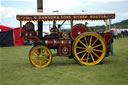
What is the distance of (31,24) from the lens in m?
7.11

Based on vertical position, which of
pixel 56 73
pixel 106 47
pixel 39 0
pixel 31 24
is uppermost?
pixel 39 0

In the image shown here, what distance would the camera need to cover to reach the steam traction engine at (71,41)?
6844 mm

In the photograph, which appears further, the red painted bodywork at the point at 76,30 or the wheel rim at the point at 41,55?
the red painted bodywork at the point at 76,30

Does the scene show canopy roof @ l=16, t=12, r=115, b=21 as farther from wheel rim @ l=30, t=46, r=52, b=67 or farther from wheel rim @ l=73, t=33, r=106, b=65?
wheel rim @ l=30, t=46, r=52, b=67

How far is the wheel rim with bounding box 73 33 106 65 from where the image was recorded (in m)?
6.96

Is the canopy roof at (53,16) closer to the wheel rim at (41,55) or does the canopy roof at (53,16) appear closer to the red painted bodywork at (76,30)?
the red painted bodywork at (76,30)

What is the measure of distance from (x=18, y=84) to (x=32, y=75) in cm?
90

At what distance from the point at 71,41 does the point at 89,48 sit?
0.67 metres

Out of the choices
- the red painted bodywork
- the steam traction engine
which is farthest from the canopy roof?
the red painted bodywork

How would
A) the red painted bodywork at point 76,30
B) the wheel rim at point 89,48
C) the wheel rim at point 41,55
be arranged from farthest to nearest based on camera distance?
the red painted bodywork at point 76,30 < the wheel rim at point 89,48 < the wheel rim at point 41,55

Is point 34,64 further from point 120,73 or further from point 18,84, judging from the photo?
point 120,73

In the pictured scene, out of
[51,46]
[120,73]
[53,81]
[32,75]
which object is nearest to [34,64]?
[51,46]

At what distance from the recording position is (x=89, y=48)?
7.06 metres

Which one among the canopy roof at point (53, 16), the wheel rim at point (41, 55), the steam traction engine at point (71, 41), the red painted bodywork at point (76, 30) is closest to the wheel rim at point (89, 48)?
the steam traction engine at point (71, 41)
